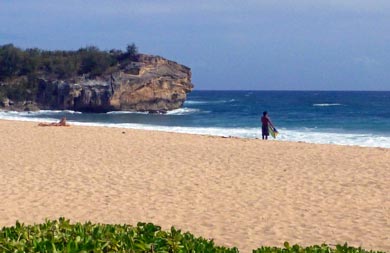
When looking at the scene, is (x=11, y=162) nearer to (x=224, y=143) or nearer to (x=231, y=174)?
(x=231, y=174)

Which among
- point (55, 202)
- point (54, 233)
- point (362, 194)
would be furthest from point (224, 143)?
point (54, 233)

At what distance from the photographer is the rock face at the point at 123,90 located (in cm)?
5109

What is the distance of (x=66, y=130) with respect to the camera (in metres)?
22.7

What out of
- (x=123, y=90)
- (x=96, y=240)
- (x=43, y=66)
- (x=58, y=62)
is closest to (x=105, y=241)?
(x=96, y=240)

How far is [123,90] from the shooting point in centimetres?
5128

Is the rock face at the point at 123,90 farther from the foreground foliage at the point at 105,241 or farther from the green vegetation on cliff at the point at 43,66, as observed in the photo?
the foreground foliage at the point at 105,241

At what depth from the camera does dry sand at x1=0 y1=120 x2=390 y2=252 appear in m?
7.83

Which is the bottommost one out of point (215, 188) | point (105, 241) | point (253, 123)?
point (215, 188)

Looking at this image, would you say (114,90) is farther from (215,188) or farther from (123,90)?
(215,188)

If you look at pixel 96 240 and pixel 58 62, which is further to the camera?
pixel 58 62

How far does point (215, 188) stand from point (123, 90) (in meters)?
41.3

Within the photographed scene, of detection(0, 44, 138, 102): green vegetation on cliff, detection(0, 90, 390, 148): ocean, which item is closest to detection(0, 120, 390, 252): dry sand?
detection(0, 90, 390, 148): ocean

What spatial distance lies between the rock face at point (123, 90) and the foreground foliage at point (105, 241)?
4640 centimetres

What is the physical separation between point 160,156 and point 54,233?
10697 millimetres
